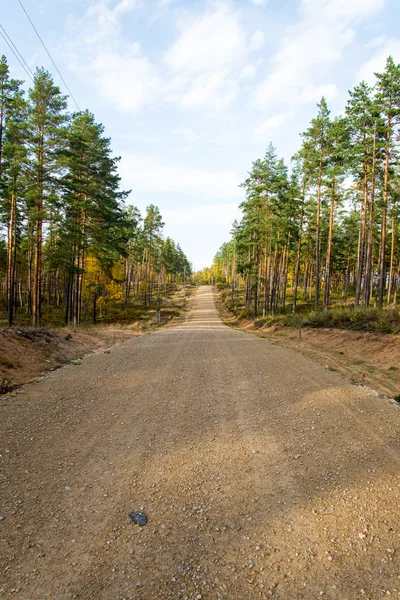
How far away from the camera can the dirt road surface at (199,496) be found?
225 cm

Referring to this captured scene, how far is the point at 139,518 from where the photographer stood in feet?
9.37

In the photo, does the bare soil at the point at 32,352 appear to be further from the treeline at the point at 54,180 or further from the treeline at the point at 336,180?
the treeline at the point at 336,180

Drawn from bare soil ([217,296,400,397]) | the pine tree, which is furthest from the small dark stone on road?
the pine tree

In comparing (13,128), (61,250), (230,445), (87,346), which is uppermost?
(13,128)

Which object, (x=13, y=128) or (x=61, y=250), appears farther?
(x=61, y=250)

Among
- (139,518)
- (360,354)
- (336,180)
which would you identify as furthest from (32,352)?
(336,180)

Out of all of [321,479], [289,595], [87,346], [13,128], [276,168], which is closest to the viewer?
[289,595]

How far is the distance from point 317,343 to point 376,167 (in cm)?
1436

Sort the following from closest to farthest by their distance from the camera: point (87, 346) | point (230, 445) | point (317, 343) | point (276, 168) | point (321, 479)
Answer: point (321, 479)
point (230, 445)
point (87, 346)
point (317, 343)
point (276, 168)

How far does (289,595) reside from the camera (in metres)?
2.13

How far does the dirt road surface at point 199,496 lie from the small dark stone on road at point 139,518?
5cm

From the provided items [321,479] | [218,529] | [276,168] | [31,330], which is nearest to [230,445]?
[321,479]

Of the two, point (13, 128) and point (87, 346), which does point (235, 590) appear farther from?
point (13, 128)

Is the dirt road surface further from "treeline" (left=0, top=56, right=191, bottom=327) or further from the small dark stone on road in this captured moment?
"treeline" (left=0, top=56, right=191, bottom=327)
